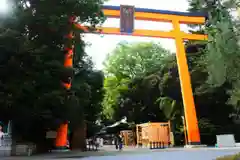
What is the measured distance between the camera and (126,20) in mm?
18328

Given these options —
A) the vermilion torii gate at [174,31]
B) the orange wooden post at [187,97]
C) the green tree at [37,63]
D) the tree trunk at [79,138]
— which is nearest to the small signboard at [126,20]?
the vermilion torii gate at [174,31]

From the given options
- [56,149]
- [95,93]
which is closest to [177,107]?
[95,93]

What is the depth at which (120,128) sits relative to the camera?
28062 mm

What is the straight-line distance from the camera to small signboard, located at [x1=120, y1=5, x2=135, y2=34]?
18.3 meters

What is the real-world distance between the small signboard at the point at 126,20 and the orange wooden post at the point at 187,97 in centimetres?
335

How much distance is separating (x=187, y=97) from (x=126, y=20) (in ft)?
21.0

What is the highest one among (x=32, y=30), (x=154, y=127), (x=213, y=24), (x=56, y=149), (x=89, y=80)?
(x=32, y=30)

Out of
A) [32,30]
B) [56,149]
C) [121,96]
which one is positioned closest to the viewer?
[32,30]

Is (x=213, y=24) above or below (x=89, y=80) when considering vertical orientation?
below

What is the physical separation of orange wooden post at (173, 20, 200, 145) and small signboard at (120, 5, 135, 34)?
3354mm

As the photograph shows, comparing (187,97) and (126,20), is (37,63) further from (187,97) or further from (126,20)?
(187,97)

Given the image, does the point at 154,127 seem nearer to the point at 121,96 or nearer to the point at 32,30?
the point at 32,30

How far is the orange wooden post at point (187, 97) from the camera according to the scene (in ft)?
58.7

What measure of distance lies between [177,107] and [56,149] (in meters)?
10.6
